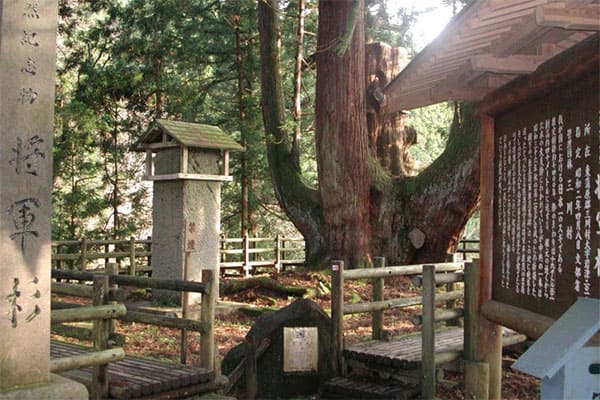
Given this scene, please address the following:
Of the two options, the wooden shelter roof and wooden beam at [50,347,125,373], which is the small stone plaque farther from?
the wooden shelter roof

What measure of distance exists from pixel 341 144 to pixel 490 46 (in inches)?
310

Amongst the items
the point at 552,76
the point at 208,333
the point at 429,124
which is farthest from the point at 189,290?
the point at 429,124

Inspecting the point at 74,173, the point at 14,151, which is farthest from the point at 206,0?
the point at 14,151

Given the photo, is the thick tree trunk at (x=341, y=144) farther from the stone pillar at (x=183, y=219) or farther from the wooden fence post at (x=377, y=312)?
the wooden fence post at (x=377, y=312)

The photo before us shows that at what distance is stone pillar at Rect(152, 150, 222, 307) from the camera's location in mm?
9719

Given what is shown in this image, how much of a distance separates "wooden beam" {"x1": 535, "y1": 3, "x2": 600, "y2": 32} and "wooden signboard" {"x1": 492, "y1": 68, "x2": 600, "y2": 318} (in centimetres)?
30

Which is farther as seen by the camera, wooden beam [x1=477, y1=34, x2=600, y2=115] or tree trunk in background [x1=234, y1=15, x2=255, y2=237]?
tree trunk in background [x1=234, y1=15, x2=255, y2=237]

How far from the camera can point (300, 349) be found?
6410mm

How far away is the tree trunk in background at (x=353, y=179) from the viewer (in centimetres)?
1222

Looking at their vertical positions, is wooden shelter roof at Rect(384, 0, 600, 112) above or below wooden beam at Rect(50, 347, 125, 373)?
above

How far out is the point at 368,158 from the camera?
1284 centimetres

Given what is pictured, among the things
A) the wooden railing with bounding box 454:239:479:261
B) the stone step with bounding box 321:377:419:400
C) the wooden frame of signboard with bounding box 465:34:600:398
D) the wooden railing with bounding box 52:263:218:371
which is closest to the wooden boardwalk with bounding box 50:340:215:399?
the wooden railing with bounding box 52:263:218:371

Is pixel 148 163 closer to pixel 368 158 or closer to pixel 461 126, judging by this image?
pixel 368 158

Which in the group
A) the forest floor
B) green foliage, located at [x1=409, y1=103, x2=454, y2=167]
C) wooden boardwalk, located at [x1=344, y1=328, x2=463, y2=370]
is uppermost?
green foliage, located at [x1=409, y1=103, x2=454, y2=167]
